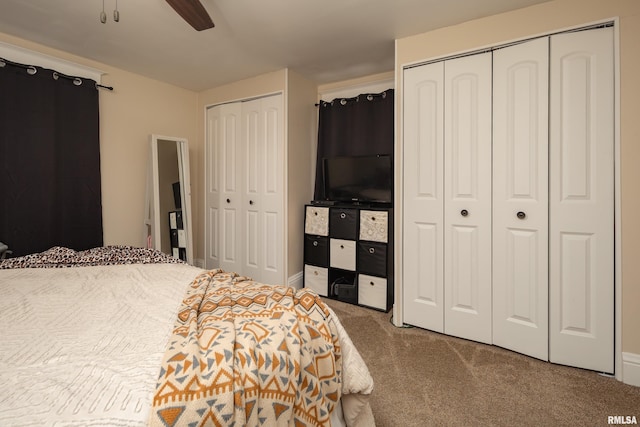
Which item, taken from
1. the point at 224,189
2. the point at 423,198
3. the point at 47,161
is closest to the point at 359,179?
the point at 423,198

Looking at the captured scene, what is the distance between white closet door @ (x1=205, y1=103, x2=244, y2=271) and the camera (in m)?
3.73

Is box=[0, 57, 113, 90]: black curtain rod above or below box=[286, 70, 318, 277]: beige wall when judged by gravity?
above

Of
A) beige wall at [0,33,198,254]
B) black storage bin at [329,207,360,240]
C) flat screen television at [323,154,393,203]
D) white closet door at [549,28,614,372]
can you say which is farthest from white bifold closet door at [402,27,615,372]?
beige wall at [0,33,198,254]

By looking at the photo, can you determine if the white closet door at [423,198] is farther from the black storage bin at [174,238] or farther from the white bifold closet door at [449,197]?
the black storage bin at [174,238]

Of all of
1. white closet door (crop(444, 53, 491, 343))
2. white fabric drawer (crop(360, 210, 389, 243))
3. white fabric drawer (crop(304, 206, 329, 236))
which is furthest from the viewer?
white fabric drawer (crop(304, 206, 329, 236))

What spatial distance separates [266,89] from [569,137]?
280 centimetres

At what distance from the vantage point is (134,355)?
95 centimetres

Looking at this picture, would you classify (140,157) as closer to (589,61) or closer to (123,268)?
(123,268)

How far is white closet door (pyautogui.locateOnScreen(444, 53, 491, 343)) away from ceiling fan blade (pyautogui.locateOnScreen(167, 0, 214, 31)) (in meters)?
1.80

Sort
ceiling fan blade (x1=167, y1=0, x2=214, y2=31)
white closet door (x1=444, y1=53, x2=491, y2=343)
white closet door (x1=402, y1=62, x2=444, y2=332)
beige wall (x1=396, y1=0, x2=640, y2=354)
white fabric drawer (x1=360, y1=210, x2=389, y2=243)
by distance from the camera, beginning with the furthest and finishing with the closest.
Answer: white fabric drawer (x1=360, y1=210, x2=389, y2=243) → white closet door (x1=402, y1=62, x2=444, y2=332) → white closet door (x1=444, y1=53, x2=491, y2=343) → beige wall (x1=396, y1=0, x2=640, y2=354) → ceiling fan blade (x1=167, y1=0, x2=214, y2=31)

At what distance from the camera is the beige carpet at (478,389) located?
1624mm

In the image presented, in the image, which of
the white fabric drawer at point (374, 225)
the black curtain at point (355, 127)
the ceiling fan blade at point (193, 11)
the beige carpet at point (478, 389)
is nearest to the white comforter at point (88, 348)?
the beige carpet at point (478, 389)

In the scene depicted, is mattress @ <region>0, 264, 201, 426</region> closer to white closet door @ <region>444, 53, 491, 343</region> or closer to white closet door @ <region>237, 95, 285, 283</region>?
white closet door @ <region>237, 95, 285, 283</region>

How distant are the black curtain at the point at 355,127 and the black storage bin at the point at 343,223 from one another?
474 millimetres
